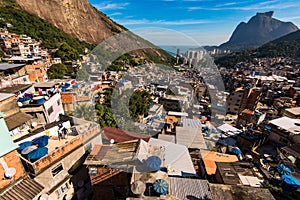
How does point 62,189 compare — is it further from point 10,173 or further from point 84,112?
point 84,112

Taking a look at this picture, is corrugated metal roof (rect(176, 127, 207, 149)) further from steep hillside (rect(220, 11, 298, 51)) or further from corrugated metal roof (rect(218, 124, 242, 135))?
steep hillside (rect(220, 11, 298, 51))

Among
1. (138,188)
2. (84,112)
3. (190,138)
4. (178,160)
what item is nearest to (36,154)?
(138,188)

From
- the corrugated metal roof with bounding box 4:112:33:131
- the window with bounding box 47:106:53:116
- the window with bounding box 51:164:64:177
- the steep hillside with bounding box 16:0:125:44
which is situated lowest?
the window with bounding box 51:164:64:177

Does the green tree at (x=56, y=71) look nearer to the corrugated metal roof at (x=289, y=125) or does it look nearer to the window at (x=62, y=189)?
the window at (x=62, y=189)

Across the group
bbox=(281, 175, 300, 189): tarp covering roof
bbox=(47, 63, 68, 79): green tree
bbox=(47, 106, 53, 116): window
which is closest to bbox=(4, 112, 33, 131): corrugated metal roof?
bbox=(47, 106, 53, 116): window

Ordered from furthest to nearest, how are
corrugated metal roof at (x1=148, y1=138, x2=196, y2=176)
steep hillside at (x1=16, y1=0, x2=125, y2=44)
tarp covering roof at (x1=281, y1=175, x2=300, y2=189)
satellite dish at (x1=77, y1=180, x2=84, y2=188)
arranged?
steep hillside at (x1=16, y1=0, x2=125, y2=44), corrugated metal roof at (x1=148, y1=138, x2=196, y2=176), satellite dish at (x1=77, y1=180, x2=84, y2=188), tarp covering roof at (x1=281, y1=175, x2=300, y2=189)

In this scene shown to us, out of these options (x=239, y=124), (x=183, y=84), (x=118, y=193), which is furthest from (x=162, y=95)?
(x=118, y=193)

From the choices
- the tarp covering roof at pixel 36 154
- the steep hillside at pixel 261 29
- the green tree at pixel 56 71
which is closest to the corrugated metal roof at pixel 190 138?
the tarp covering roof at pixel 36 154
